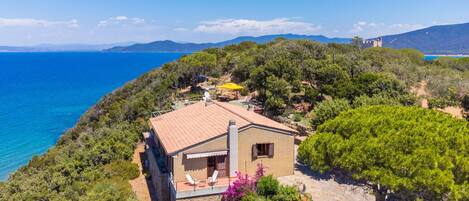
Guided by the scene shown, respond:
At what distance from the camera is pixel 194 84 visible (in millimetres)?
49844

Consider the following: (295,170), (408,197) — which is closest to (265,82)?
(295,170)

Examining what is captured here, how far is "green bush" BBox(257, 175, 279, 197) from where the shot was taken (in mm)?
14633

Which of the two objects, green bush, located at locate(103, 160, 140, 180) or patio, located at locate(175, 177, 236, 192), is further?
green bush, located at locate(103, 160, 140, 180)

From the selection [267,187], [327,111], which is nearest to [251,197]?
[267,187]

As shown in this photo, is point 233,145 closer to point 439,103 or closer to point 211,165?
point 211,165

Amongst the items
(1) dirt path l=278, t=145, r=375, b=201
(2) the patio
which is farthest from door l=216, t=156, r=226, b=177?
(1) dirt path l=278, t=145, r=375, b=201

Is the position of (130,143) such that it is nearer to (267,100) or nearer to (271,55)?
(267,100)

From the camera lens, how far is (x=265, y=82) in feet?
113

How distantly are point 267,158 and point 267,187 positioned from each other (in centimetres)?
291

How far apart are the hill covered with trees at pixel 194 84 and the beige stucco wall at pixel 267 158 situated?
4.45 m

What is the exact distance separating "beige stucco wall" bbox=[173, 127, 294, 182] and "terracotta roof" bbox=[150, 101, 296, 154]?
363mm

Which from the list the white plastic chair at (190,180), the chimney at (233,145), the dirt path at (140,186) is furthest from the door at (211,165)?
the dirt path at (140,186)

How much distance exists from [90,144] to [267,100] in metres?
14.8

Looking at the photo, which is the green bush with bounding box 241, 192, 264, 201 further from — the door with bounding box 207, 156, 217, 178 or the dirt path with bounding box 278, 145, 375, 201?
the dirt path with bounding box 278, 145, 375, 201
